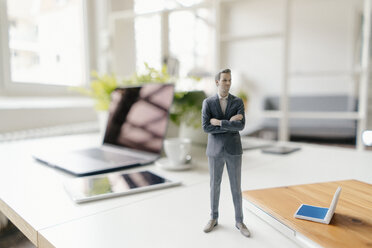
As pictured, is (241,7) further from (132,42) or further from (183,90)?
(183,90)

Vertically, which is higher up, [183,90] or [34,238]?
[183,90]

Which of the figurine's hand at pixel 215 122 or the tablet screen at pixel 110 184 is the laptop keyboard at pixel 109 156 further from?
→ the figurine's hand at pixel 215 122

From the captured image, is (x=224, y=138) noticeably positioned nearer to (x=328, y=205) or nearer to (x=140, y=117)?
(x=328, y=205)

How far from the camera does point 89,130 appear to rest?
1.68 meters

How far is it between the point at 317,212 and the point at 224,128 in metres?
0.18

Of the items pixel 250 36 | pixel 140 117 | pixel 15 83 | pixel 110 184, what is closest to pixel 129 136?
pixel 140 117

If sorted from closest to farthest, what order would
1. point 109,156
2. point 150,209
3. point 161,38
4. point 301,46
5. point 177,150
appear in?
point 150,209
point 177,150
point 109,156
point 161,38
point 301,46

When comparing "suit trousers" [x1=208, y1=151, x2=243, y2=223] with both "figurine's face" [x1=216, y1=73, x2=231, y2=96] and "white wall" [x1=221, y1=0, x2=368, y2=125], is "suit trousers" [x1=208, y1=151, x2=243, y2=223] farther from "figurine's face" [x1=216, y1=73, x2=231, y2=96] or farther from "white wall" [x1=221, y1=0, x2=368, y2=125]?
"white wall" [x1=221, y1=0, x2=368, y2=125]

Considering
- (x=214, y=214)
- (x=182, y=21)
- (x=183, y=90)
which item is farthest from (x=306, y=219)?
(x=182, y=21)

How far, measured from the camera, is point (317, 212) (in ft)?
1.22

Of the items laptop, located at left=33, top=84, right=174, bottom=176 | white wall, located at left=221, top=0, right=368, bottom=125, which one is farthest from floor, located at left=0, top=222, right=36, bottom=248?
white wall, located at left=221, top=0, right=368, bottom=125

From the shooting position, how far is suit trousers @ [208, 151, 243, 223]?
0.34m

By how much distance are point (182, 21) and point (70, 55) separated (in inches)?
55.3

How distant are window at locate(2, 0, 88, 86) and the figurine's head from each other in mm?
1857
